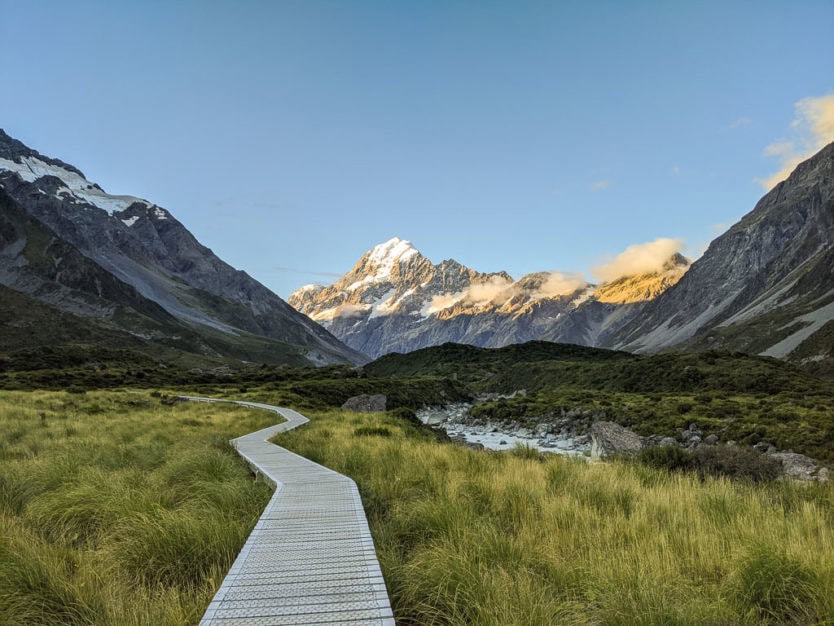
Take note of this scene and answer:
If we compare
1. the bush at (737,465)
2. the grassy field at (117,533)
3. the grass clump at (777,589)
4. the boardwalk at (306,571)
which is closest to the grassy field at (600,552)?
the grass clump at (777,589)

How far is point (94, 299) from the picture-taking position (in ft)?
568

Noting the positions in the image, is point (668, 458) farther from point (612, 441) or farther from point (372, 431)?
point (372, 431)

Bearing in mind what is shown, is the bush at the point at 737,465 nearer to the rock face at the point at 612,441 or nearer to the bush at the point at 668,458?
the bush at the point at 668,458

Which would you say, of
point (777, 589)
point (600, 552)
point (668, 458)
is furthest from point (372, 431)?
point (777, 589)

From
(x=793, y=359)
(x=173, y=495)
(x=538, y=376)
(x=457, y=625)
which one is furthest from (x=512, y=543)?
(x=793, y=359)

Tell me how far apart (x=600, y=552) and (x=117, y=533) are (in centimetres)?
615

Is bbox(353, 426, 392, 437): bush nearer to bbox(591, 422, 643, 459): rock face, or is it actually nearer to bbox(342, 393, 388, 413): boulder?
bbox(591, 422, 643, 459): rock face

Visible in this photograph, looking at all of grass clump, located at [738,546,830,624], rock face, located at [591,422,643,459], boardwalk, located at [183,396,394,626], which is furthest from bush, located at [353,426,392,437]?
grass clump, located at [738,546,830,624]

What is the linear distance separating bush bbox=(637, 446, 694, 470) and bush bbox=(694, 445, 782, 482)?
268 millimetres

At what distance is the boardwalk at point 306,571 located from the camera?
4055mm

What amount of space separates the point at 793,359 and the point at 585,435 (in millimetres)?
100887

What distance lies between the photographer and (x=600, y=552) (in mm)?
5648

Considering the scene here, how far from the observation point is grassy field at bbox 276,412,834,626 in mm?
4438

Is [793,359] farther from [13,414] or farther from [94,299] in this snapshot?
[94,299]
